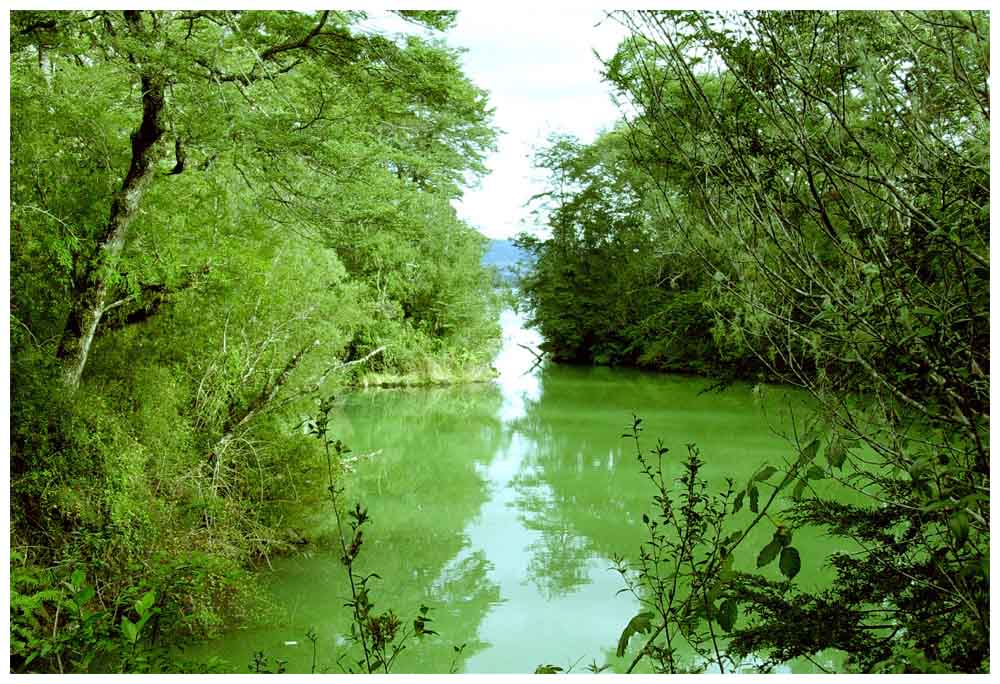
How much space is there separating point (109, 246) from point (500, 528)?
374cm

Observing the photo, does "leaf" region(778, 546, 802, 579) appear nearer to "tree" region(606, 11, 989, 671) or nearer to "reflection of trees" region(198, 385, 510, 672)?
"tree" region(606, 11, 989, 671)

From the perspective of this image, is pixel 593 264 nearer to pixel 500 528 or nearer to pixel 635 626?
pixel 500 528

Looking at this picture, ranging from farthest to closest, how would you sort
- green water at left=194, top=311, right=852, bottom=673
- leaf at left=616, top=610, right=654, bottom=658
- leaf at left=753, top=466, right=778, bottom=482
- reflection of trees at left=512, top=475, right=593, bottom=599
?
reflection of trees at left=512, top=475, right=593, bottom=599 → green water at left=194, top=311, right=852, bottom=673 → leaf at left=616, top=610, right=654, bottom=658 → leaf at left=753, top=466, right=778, bottom=482

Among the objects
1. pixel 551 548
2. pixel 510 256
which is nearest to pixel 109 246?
pixel 551 548

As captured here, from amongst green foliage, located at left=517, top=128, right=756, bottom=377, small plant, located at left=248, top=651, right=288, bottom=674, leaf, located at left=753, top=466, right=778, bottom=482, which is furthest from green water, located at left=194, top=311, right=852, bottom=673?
green foliage, located at left=517, top=128, right=756, bottom=377

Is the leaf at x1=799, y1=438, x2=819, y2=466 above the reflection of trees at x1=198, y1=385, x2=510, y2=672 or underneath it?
above

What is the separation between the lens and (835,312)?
60.1 inches

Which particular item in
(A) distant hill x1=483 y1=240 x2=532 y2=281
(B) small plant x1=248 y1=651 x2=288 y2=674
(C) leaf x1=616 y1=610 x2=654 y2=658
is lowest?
(B) small plant x1=248 y1=651 x2=288 y2=674

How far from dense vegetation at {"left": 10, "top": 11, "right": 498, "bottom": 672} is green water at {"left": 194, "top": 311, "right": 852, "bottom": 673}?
557mm

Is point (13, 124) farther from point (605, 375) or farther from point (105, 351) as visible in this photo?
point (605, 375)

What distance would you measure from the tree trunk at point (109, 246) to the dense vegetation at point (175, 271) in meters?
0.01

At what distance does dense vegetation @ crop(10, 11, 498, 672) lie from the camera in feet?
15.0

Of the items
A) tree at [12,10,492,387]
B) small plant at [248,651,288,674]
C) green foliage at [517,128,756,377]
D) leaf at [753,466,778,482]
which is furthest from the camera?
green foliage at [517,128,756,377]

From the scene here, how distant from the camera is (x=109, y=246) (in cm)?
514
